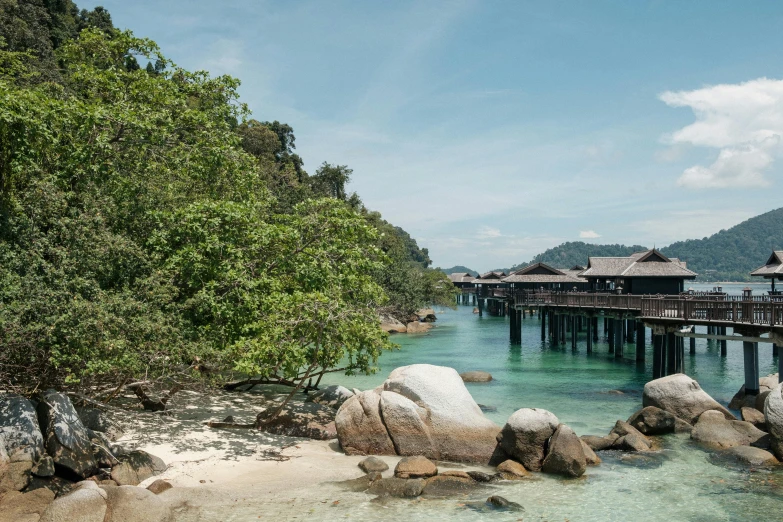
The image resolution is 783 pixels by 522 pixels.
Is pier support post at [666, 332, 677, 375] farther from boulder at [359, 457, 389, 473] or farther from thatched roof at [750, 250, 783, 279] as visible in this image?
boulder at [359, 457, 389, 473]

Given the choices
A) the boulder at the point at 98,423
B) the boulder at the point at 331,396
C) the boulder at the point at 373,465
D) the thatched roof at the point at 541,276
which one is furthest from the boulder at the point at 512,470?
the thatched roof at the point at 541,276

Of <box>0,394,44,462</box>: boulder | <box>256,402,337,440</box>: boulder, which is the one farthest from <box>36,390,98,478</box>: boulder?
<box>256,402,337,440</box>: boulder

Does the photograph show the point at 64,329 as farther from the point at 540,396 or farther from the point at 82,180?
the point at 540,396

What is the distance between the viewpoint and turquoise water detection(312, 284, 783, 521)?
38.4 ft

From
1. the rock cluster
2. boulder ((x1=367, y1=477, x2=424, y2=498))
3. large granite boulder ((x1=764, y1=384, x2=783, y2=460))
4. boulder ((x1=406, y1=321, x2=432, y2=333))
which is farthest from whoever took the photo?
boulder ((x1=406, y1=321, x2=432, y2=333))

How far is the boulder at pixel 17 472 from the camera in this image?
10708mm

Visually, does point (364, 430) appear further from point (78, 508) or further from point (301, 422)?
point (78, 508)

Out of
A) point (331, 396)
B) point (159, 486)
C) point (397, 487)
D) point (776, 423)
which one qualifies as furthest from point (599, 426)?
point (159, 486)

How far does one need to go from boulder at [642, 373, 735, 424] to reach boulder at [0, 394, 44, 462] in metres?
16.5

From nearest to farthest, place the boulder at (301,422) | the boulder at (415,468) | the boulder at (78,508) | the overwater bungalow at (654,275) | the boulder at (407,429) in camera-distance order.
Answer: the boulder at (78,508), the boulder at (415,468), the boulder at (407,429), the boulder at (301,422), the overwater bungalow at (654,275)

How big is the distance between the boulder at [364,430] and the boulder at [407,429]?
201 millimetres

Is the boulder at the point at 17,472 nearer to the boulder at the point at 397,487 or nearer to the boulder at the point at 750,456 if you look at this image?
the boulder at the point at 397,487

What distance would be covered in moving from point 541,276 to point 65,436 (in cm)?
4751

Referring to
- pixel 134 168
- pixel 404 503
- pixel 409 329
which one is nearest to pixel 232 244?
pixel 134 168
